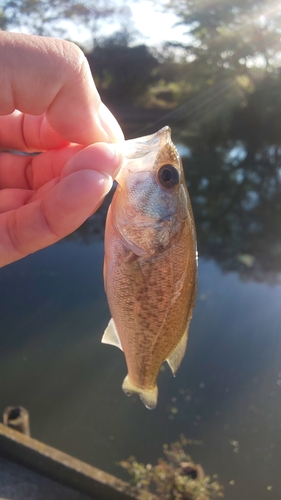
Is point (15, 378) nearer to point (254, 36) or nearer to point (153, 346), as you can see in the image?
point (153, 346)

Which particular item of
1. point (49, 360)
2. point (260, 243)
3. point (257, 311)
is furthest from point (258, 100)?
point (49, 360)

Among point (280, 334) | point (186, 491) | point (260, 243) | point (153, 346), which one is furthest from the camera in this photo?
point (260, 243)

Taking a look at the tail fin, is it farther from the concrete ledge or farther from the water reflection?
the water reflection

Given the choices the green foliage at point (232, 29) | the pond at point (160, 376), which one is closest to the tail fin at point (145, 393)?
the pond at point (160, 376)

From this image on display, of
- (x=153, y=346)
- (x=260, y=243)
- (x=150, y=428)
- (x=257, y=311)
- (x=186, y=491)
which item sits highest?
(x=153, y=346)

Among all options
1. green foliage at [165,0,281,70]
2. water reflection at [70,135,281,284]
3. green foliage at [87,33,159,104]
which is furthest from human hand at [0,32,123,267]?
green foliage at [165,0,281,70]

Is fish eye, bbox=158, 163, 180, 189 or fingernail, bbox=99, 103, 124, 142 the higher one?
fingernail, bbox=99, 103, 124, 142
